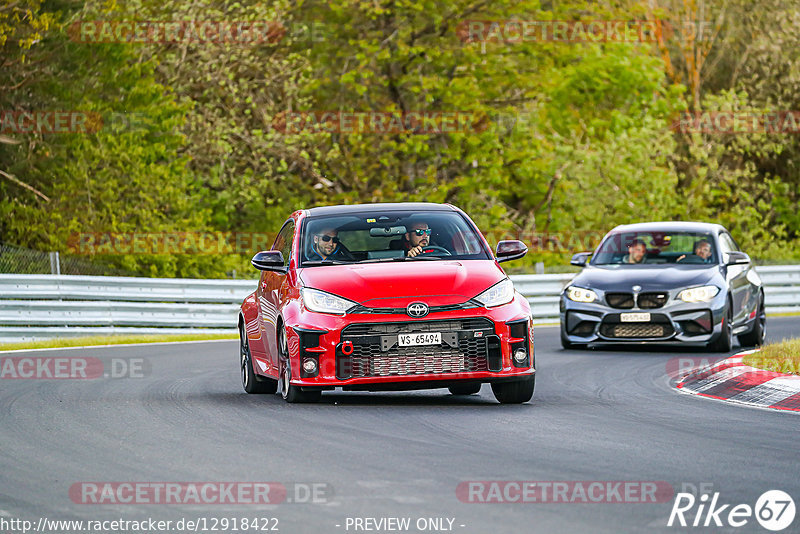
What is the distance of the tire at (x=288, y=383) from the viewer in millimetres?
12047

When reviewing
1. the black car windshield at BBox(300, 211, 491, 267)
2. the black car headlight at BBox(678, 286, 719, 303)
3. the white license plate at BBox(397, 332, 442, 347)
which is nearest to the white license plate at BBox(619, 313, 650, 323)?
the black car headlight at BBox(678, 286, 719, 303)

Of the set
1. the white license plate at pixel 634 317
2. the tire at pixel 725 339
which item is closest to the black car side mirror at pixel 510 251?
the white license plate at pixel 634 317

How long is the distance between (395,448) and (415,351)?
7.36 feet

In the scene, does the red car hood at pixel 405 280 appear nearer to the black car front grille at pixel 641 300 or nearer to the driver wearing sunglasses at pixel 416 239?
the driver wearing sunglasses at pixel 416 239

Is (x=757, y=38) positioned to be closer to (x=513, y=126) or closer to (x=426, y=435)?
(x=513, y=126)

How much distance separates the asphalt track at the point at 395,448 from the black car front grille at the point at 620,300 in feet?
12.3

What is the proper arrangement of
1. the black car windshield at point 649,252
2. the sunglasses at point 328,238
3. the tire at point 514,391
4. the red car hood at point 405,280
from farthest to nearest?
the black car windshield at point 649,252 < the sunglasses at point 328,238 < the tire at point 514,391 < the red car hood at point 405,280

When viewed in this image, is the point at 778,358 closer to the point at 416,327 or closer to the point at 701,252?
the point at 701,252

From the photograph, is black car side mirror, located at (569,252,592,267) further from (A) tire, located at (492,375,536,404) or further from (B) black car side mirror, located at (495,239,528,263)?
(A) tire, located at (492,375,536,404)

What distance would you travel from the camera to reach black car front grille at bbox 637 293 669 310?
59.0ft

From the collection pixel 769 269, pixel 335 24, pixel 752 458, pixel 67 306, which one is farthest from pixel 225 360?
pixel 335 24

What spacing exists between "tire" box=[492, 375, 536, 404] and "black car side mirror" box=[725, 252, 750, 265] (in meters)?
7.34

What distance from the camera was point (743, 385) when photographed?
43.6 ft

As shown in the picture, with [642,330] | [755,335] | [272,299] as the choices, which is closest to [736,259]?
[755,335]
